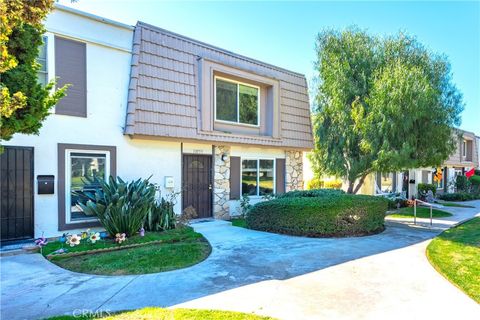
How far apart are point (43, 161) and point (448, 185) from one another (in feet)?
95.6

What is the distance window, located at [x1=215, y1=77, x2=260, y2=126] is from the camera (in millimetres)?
11609

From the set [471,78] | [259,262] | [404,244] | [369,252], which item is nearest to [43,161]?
[259,262]

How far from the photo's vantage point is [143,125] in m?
8.92

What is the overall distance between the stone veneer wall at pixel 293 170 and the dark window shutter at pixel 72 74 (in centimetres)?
850

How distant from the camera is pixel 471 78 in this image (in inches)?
567

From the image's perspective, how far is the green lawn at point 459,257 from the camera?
17.0ft

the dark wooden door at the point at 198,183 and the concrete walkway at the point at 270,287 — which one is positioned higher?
the dark wooden door at the point at 198,183

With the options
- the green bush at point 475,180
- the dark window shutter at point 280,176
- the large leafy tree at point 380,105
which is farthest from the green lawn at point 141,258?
the green bush at point 475,180

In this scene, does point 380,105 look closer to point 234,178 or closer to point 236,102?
point 236,102

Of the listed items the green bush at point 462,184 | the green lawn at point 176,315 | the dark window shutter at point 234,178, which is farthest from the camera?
the green bush at point 462,184

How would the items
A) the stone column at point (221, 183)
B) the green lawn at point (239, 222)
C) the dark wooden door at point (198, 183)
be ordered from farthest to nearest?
1. the stone column at point (221, 183)
2. the dark wooden door at point (198, 183)
3. the green lawn at point (239, 222)

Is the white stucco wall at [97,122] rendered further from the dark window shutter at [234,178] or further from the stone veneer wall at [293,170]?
the stone veneer wall at [293,170]

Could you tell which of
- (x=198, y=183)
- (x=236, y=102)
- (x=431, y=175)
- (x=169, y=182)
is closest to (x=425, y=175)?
(x=431, y=175)

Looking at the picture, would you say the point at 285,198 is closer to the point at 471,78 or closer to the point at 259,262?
the point at 259,262
